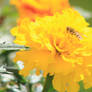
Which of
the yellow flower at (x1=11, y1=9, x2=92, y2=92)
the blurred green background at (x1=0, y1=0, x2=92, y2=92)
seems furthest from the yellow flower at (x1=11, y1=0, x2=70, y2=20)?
the yellow flower at (x1=11, y1=9, x2=92, y2=92)

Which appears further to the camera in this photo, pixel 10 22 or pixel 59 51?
pixel 10 22

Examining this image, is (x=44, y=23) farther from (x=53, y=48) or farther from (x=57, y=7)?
(x=57, y=7)

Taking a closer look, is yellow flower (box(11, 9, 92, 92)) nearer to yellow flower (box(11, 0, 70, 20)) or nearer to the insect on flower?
the insect on flower

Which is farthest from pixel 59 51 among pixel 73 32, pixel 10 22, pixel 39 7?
pixel 10 22

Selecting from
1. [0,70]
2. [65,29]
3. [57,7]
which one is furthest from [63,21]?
[57,7]

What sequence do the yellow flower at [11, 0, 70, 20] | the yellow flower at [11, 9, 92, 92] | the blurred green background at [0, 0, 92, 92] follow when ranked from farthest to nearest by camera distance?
the yellow flower at [11, 0, 70, 20]
the blurred green background at [0, 0, 92, 92]
the yellow flower at [11, 9, 92, 92]

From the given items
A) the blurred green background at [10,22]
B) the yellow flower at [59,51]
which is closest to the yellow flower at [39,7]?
the blurred green background at [10,22]

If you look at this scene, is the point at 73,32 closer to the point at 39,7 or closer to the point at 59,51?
the point at 59,51

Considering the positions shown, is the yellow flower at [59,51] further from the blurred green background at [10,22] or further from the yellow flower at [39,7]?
the yellow flower at [39,7]
